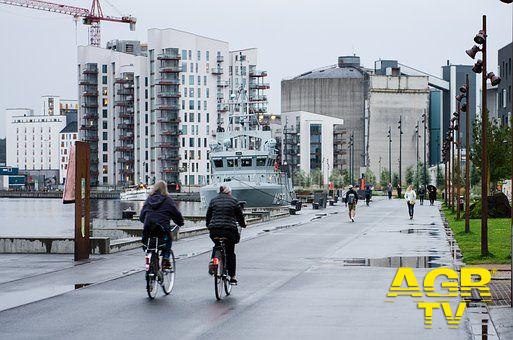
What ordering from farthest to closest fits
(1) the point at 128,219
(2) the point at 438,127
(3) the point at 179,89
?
1. (2) the point at 438,127
2. (3) the point at 179,89
3. (1) the point at 128,219

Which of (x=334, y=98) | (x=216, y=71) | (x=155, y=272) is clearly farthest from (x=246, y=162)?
(x=334, y=98)

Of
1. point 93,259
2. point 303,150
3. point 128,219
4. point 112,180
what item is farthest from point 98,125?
point 93,259

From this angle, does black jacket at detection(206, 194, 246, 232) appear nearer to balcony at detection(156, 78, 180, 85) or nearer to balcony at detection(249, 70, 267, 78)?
balcony at detection(156, 78, 180, 85)

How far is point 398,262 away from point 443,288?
6.39m

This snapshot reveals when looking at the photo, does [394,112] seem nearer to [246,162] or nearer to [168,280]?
[246,162]

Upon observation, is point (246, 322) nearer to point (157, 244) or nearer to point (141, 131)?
point (157, 244)

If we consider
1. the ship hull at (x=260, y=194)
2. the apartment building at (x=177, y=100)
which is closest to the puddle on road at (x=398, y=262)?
the ship hull at (x=260, y=194)

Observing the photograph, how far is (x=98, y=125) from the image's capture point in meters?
199

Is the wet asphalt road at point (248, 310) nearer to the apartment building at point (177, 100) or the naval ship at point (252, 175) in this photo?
the naval ship at point (252, 175)

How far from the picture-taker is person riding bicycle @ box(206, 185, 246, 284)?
17.1m

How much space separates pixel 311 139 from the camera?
615 feet

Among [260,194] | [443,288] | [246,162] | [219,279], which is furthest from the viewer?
[246,162]

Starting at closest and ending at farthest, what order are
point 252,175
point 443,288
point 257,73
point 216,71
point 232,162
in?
point 443,288 < point 252,175 < point 232,162 < point 216,71 < point 257,73

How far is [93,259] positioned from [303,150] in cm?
16366
